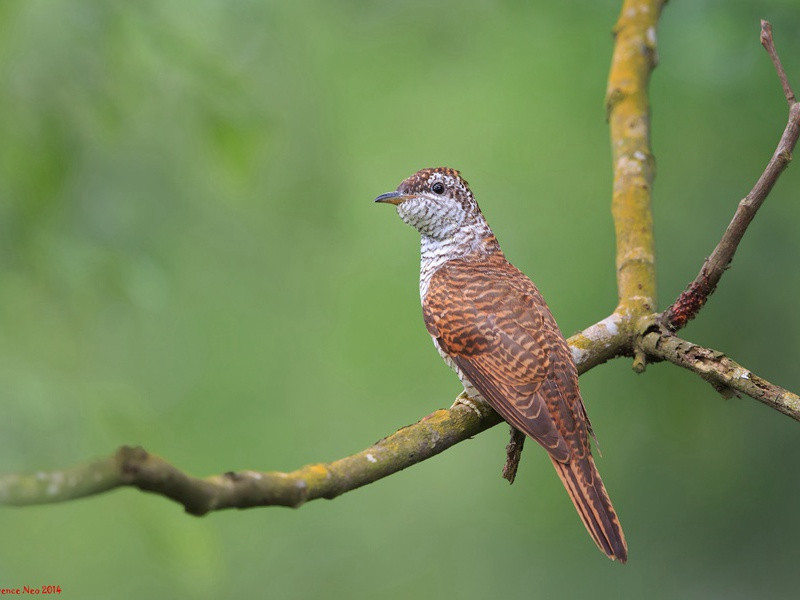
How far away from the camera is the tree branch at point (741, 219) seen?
2891 mm

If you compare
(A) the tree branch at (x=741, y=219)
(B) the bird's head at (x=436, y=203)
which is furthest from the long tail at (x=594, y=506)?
(B) the bird's head at (x=436, y=203)

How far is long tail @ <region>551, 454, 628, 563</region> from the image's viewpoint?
2975 millimetres

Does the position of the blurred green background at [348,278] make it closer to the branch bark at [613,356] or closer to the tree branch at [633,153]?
the tree branch at [633,153]

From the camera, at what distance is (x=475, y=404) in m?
3.42

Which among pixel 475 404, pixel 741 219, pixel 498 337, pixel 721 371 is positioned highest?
pixel 498 337

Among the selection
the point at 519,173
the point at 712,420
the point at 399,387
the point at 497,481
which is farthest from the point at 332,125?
the point at 712,420

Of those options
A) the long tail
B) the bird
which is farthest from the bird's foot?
the long tail

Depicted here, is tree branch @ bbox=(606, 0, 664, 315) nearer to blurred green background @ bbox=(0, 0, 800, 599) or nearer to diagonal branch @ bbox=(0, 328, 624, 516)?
blurred green background @ bbox=(0, 0, 800, 599)

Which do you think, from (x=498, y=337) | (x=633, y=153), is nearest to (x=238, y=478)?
(x=498, y=337)

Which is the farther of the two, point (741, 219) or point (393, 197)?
point (393, 197)

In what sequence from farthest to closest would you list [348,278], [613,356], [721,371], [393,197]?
[348,278] < [393,197] < [613,356] < [721,371]

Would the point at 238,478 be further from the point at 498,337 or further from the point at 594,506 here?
the point at 498,337

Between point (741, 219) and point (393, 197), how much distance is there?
1.64 m

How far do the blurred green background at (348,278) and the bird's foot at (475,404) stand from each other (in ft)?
3.30
